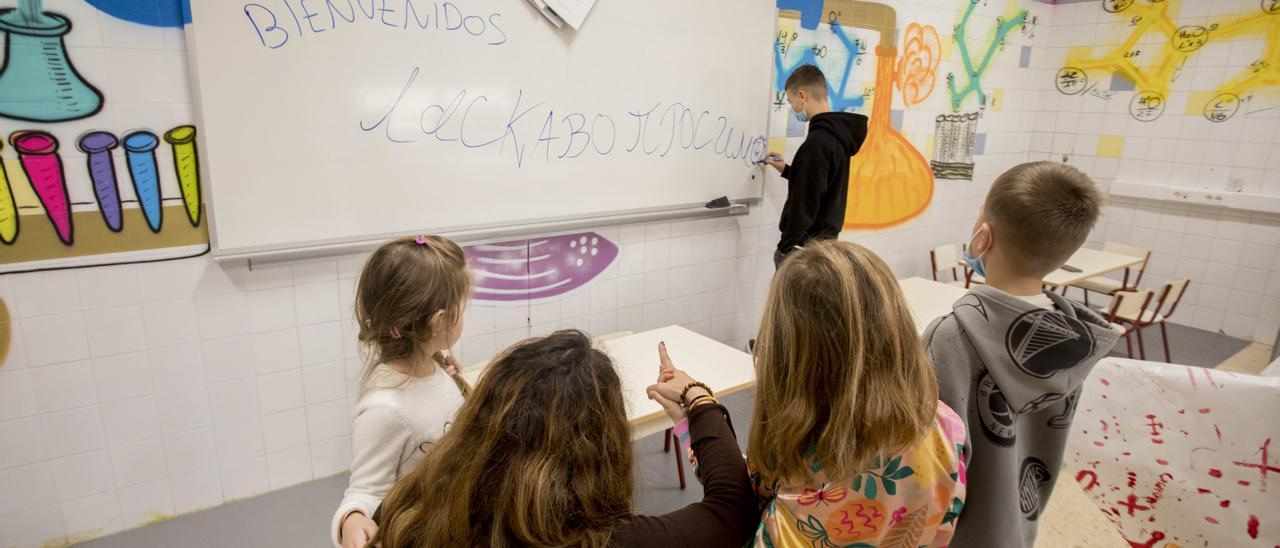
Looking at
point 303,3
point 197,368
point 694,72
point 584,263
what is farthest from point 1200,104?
point 197,368

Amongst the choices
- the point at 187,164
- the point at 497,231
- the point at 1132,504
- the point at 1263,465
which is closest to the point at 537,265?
the point at 497,231

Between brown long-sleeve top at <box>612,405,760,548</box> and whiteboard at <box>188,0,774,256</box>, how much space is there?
5.99 ft

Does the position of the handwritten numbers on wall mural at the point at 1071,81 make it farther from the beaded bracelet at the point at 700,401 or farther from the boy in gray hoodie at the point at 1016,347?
the beaded bracelet at the point at 700,401

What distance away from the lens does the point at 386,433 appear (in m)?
1.25

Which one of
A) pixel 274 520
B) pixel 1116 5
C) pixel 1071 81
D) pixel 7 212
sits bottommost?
pixel 274 520

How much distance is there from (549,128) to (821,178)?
4.34ft

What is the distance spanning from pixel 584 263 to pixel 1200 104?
4.51 metres

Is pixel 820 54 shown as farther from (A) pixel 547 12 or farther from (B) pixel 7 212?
(B) pixel 7 212

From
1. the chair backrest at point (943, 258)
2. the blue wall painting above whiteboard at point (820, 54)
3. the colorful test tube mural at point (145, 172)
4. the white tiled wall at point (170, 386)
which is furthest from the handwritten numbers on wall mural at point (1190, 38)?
the colorful test tube mural at point (145, 172)

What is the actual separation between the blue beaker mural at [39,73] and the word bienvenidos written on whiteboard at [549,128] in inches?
31.9

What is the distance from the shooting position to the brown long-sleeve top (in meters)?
0.98

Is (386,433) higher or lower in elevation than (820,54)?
lower

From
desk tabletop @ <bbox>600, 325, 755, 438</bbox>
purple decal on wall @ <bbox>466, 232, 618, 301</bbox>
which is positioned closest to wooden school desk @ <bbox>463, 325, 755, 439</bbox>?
desk tabletop @ <bbox>600, 325, 755, 438</bbox>

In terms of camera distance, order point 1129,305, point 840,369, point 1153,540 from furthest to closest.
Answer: point 1129,305, point 1153,540, point 840,369
